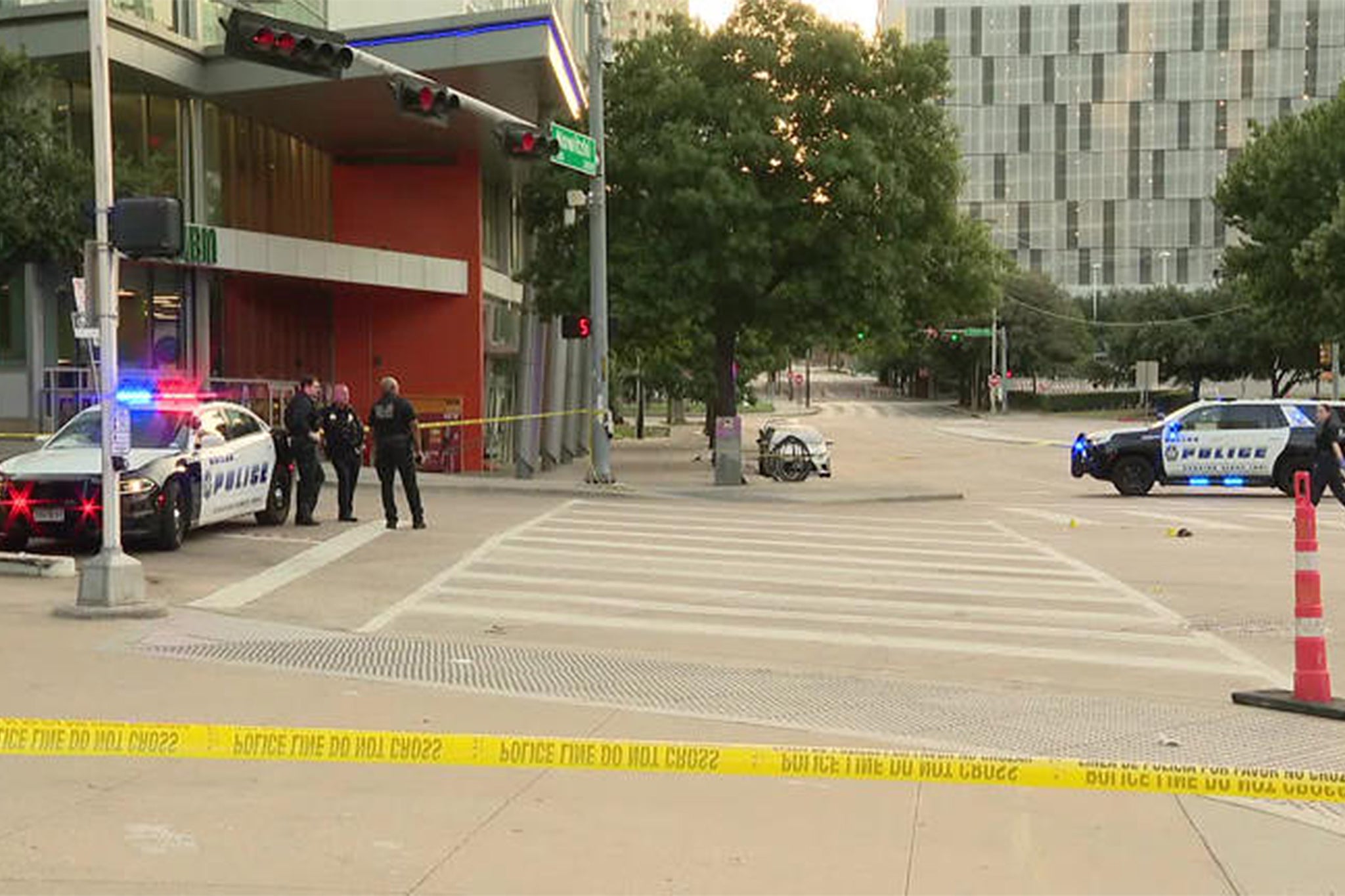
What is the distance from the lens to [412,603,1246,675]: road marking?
365 inches

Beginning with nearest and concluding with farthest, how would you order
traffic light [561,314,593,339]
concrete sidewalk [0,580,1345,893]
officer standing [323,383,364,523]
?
concrete sidewalk [0,580,1345,893]
officer standing [323,383,364,523]
traffic light [561,314,593,339]

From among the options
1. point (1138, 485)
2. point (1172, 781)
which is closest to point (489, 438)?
point (1138, 485)

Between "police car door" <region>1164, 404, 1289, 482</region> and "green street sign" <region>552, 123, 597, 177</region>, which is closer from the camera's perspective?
"green street sign" <region>552, 123, 597, 177</region>

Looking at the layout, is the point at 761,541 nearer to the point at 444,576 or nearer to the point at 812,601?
the point at 812,601

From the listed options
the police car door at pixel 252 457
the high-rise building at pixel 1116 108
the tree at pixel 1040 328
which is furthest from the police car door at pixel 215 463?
the high-rise building at pixel 1116 108

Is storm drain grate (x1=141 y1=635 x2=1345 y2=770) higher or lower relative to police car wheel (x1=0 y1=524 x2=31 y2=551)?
lower

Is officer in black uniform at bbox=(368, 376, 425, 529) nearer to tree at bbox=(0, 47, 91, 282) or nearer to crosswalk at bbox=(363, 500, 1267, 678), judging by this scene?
crosswalk at bbox=(363, 500, 1267, 678)

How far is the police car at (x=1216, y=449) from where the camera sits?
24922 millimetres

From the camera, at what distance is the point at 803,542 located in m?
16.7

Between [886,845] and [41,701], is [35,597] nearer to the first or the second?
[41,701]

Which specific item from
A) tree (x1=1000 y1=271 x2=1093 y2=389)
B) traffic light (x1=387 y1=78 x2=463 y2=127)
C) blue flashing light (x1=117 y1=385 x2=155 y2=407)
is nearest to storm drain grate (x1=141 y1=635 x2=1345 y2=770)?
blue flashing light (x1=117 y1=385 x2=155 y2=407)

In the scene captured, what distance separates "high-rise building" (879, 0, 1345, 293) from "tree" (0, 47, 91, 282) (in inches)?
4301

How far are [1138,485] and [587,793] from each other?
21.9 meters

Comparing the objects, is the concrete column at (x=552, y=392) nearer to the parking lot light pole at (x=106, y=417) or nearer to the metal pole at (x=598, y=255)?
the metal pole at (x=598, y=255)
